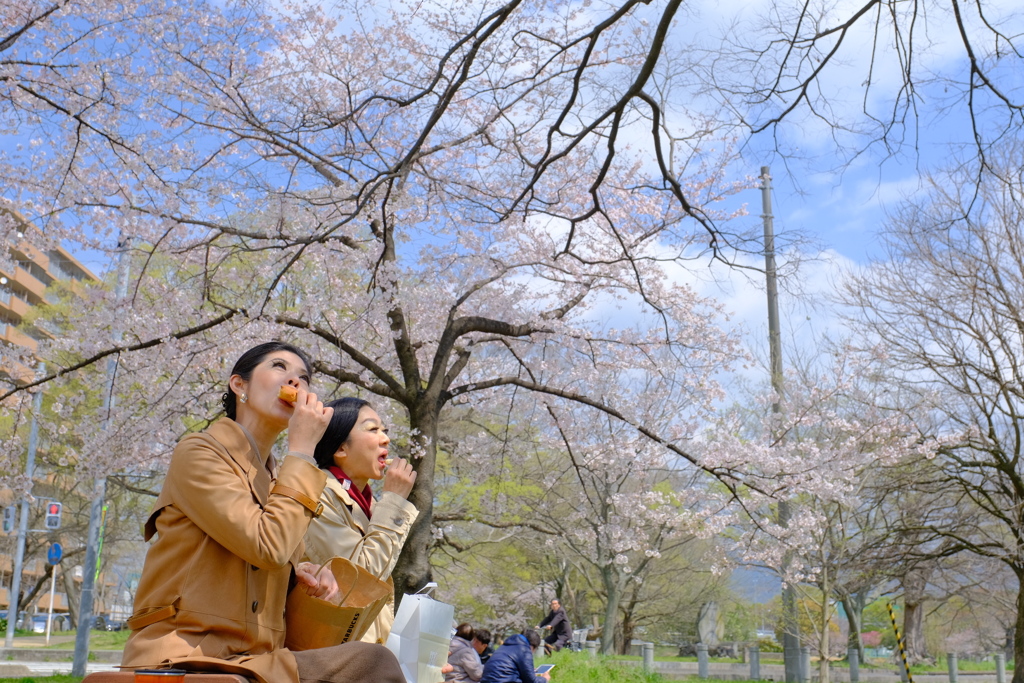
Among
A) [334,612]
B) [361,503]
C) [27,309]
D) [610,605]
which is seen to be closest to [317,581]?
A: [334,612]

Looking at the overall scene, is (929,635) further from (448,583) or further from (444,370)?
(444,370)

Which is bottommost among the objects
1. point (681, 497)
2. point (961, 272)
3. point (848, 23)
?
point (681, 497)

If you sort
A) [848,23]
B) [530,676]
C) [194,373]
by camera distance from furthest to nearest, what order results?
[194,373] → [530,676] → [848,23]

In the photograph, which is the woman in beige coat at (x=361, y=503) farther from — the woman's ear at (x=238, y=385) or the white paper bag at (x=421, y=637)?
the woman's ear at (x=238, y=385)

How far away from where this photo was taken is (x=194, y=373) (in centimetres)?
1150

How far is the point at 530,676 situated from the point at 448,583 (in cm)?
1601

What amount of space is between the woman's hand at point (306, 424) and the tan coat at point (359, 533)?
49 cm

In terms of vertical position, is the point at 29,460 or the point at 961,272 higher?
the point at 961,272

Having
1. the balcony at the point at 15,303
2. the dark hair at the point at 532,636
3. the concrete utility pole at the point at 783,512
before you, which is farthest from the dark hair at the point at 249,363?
the balcony at the point at 15,303

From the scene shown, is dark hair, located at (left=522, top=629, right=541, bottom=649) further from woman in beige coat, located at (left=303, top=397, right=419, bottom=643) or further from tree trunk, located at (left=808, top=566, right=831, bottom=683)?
woman in beige coat, located at (left=303, top=397, right=419, bottom=643)

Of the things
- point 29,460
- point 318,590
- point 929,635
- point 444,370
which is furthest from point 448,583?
point 929,635

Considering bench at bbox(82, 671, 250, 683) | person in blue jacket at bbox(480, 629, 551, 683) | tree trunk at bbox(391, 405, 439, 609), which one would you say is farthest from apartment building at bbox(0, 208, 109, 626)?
bench at bbox(82, 671, 250, 683)

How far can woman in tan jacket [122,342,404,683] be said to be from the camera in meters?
1.64

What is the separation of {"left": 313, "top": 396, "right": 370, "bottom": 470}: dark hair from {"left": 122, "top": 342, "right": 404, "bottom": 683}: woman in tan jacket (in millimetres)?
798
